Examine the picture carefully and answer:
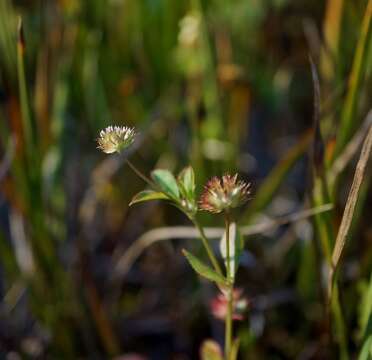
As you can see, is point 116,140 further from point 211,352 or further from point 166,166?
point 166,166

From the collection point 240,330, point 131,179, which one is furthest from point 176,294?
point 131,179

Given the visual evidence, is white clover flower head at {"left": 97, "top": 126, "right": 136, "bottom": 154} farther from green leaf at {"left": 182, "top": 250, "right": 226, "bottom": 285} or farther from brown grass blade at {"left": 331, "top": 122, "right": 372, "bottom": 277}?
brown grass blade at {"left": 331, "top": 122, "right": 372, "bottom": 277}

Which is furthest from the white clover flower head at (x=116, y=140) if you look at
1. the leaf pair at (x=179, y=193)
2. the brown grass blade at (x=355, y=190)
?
the brown grass blade at (x=355, y=190)

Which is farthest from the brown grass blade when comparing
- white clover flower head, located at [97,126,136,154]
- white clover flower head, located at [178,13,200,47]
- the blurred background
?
white clover flower head, located at [178,13,200,47]

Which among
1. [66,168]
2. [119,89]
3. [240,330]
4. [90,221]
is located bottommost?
[240,330]

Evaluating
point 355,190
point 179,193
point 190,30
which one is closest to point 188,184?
point 179,193

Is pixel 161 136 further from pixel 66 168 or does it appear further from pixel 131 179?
pixel 66 168
